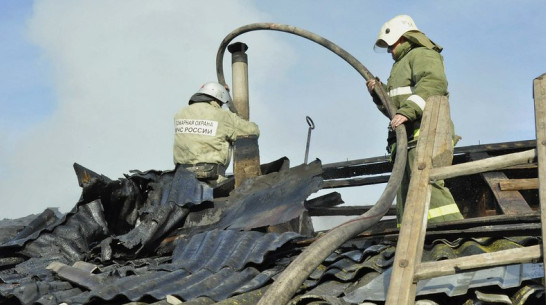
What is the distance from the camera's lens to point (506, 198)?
6.59 meters

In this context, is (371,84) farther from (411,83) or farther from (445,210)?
(445,210)

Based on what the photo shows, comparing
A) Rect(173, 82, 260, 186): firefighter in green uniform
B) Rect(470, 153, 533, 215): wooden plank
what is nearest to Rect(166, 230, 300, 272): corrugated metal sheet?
Rect(470, 153, 533, 215): wooden plank

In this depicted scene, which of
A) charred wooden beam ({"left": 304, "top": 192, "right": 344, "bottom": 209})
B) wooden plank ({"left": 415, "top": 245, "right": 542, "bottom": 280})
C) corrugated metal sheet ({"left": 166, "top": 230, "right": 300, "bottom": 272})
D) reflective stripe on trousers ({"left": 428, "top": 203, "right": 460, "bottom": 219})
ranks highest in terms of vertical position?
charred wooden beam ({"left": 304, "top": 192, "right": 344, "bottom": 209})

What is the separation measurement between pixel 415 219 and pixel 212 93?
6654 mm

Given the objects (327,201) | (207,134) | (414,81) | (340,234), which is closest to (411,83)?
(414,81)

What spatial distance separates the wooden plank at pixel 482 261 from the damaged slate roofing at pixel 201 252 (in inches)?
23.2

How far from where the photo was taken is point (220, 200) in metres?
8.24

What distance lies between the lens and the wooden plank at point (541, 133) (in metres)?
3.39

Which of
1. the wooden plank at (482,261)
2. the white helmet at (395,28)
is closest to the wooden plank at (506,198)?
the white helmet at (395,28)

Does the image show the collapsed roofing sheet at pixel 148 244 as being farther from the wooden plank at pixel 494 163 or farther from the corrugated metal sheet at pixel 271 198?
the wooden plank at pixel 494 163

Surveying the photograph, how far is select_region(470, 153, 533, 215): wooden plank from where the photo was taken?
6246mm

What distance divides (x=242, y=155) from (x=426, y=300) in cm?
539

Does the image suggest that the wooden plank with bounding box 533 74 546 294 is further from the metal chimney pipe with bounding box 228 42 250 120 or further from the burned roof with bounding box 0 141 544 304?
the metal chimney pipe with bounding box 228 42 250 120

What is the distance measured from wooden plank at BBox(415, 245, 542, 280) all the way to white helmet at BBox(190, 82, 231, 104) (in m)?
6.88
